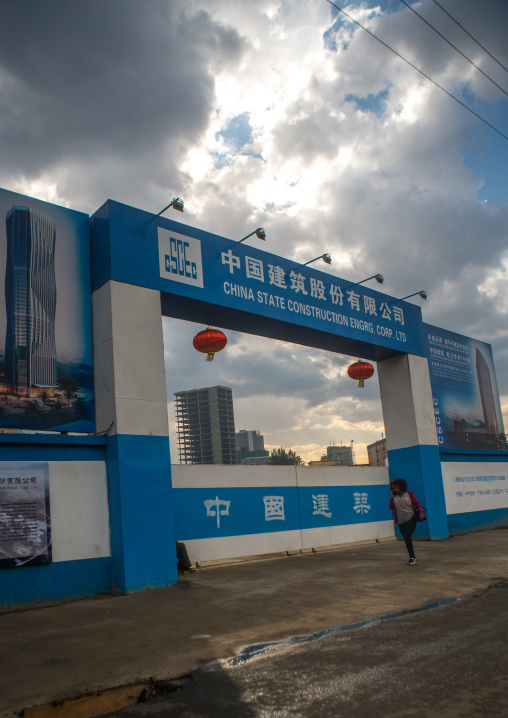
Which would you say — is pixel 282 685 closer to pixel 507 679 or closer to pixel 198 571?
pixel 507 679

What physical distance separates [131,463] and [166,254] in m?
3.55

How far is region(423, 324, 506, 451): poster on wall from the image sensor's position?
16672mm

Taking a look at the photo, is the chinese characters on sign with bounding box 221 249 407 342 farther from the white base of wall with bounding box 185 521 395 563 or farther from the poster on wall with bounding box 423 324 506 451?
the white base of wall with bounding box 185 521 395 563

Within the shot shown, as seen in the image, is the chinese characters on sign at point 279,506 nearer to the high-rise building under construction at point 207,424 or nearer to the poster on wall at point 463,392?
Answer: the poster on wall at point 463,392

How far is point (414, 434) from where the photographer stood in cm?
1355

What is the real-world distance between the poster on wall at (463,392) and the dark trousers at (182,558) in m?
9.76

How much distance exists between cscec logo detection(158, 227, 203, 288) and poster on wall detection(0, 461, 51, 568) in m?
3.78

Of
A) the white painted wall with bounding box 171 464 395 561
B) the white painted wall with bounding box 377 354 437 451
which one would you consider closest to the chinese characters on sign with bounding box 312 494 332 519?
the white painted wall with bounding box 171 464 395 561

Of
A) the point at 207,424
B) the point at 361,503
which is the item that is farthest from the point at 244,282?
the point at 207,424

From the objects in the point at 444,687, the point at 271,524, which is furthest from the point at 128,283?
the point at 444,687

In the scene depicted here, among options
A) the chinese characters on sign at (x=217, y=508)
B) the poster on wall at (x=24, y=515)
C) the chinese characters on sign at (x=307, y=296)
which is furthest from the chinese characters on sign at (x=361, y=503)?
the poster on wall at (x=24, y=515)

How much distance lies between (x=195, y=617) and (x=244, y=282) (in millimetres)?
6407

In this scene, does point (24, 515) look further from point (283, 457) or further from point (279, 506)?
point (283, 457)

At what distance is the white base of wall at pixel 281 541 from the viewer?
977 centimetres
